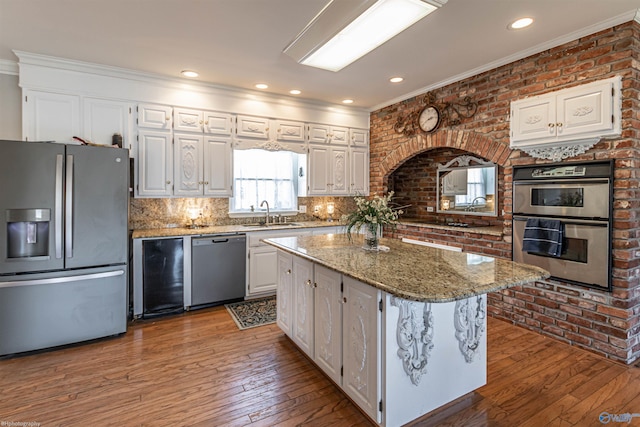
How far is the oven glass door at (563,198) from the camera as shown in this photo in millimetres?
2637

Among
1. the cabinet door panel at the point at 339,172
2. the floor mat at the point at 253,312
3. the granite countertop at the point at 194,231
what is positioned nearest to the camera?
the floor mat at the point at 253,312

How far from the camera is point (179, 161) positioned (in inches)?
154

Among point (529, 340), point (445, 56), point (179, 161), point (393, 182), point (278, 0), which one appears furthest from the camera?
point (393, 182)

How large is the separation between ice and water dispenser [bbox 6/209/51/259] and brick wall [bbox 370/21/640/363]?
13.6 ft

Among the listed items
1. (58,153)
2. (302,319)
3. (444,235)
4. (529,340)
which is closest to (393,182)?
(444,235)

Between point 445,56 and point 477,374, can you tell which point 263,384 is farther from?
point 445,56

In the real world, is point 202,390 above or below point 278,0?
below

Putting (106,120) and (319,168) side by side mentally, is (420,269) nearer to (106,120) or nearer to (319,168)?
(319,168)

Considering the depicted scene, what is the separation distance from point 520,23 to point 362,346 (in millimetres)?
2751

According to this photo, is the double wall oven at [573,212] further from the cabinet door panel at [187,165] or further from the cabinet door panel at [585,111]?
the cabinet door panel at [187,165]

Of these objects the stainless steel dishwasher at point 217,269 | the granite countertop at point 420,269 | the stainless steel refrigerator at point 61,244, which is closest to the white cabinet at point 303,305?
the granite countertop at point 420,269

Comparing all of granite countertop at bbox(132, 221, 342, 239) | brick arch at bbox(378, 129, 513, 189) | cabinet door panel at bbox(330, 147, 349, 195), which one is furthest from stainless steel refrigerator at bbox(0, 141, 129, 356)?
brick arch at bbox(378, 129, 513, 189)

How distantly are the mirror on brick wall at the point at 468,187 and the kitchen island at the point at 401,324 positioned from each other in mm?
2097

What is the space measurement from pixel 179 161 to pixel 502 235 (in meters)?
3.76
